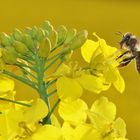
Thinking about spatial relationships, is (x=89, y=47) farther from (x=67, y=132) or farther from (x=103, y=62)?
(x=67, y=132)

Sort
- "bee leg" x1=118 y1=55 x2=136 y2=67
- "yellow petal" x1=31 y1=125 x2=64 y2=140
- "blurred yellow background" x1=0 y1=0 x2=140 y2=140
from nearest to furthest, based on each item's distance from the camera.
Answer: "yellow petal" x1=31 y1=125 x2=64 y2=140 → "bee leg" x1=118 y1=55 x2=136 y2=67 → "blurred yellow background" x1=0 y1=0 x2=140 y2=140

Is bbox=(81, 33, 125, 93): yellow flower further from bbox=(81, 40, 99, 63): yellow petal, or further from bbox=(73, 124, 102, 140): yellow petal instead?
bbox=(73, 124, 102, 140): yellow petal

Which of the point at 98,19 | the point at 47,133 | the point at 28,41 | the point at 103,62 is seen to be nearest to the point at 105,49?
the point at 103,62

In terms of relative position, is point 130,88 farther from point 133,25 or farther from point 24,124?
point 24,124

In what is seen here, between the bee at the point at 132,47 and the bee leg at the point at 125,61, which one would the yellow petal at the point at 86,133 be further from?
the bee at the point at 132,47

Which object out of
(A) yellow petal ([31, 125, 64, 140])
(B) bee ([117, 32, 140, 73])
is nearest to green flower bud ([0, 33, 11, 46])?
(A) yellow petal ([31, 125, 64, 140])
